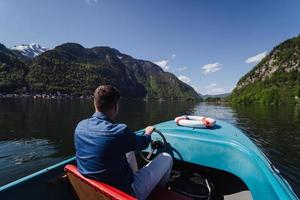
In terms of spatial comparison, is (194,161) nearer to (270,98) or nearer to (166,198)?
(166,198)

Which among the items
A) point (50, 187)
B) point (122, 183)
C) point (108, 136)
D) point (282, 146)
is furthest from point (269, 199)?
point (282, 146)

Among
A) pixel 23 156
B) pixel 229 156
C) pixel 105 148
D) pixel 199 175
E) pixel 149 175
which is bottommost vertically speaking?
pixel 23 156

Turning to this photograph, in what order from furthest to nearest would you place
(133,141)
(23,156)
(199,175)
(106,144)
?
(23,156), (199,175), (133,141), (106,144)

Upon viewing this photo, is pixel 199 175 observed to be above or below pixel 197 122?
below

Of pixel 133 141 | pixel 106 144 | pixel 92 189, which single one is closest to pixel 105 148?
pixel 106 144

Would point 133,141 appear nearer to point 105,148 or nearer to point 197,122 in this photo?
point 105,148

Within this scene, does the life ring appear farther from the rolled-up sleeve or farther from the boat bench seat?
the boat bench seat

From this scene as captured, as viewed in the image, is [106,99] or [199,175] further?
[199,175]

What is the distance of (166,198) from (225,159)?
1502 mm

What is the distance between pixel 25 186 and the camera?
3643mm

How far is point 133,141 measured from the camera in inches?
135

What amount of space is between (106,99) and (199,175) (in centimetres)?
383

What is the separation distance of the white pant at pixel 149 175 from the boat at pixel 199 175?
21.2 inches

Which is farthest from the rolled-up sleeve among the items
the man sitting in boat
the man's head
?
the man's head
